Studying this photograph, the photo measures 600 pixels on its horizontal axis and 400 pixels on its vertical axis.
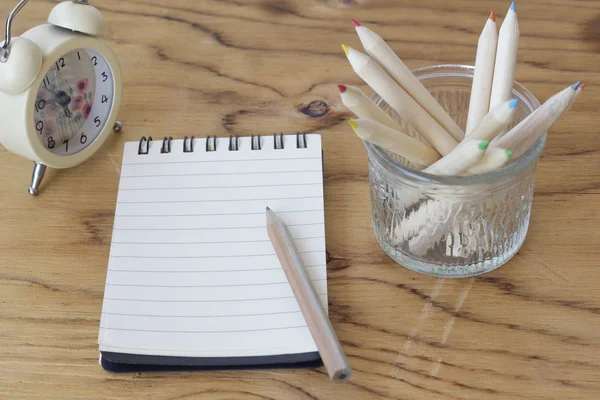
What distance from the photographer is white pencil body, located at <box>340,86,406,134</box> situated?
46 cm

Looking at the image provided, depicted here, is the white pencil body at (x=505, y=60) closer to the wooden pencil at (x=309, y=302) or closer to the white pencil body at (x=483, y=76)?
the white pencil body at (x=483, y=76)

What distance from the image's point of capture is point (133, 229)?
601mm

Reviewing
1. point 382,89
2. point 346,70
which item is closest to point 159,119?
point 346,70

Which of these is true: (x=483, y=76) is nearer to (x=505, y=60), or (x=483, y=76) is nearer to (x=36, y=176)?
(x=505, y=60)

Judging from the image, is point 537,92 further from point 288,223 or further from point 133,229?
point 133,229

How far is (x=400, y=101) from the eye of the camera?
1.61ft

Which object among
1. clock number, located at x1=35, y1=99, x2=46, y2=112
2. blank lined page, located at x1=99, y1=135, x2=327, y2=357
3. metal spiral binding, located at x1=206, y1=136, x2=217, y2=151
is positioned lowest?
blank lined page, located at x1=99, y1=135, x2=327, y2=357

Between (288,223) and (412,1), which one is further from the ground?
(412,1)

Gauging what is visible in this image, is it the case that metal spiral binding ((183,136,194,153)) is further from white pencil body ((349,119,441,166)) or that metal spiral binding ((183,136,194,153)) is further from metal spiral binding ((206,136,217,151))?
white pencil body ((349,119,441,166))

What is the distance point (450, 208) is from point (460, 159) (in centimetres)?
7

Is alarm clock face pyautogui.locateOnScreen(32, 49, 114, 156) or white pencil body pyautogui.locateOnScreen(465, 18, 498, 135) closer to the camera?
white pencil body pyautogui.locateOnScreen(465, 18, 498, 135)

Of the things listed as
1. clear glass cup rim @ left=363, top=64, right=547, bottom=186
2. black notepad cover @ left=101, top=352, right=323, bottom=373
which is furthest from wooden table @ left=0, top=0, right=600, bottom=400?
clear glass cup rim @ left=363, top=64, right=547, bottom=186

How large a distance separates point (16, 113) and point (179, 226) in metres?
0.16

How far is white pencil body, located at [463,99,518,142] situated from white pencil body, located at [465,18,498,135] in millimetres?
59
